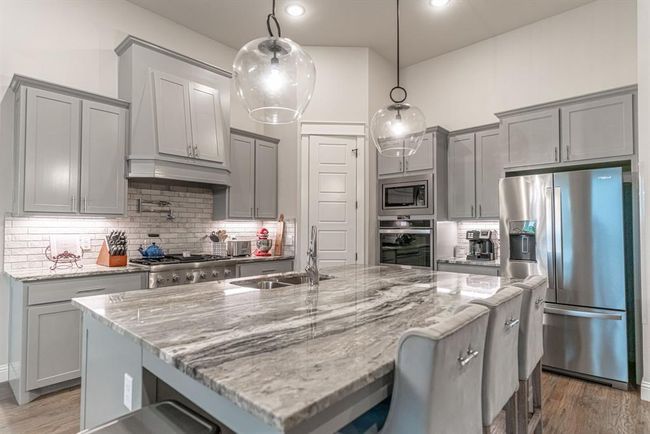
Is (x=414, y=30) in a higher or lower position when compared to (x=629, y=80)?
higher

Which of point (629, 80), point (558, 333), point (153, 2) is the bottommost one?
point (558, 333)

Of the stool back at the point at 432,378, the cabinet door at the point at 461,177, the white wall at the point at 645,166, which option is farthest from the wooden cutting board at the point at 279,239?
the stool back at the point at 432,378

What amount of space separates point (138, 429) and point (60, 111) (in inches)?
109

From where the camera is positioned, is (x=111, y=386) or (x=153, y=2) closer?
(x=111, y=386)

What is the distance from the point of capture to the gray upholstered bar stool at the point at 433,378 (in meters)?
0.97

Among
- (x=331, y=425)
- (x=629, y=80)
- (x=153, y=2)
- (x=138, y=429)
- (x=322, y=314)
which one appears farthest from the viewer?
(x=153, y=2)

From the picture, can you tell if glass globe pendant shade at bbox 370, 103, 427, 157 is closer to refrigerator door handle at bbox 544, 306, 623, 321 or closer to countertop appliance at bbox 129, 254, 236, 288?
refrigerator door handle at bbox 544, 306, 623, 321

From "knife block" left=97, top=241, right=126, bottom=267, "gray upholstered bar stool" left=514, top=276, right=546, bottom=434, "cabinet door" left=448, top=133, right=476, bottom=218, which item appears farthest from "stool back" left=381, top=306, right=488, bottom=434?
"cabinet door" left=448, top=133, right=476, bottom=218

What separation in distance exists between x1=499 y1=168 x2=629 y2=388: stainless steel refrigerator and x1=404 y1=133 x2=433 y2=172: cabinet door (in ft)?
3.54

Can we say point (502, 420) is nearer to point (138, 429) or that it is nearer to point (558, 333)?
point (558, 333)

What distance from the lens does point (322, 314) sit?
153 cm

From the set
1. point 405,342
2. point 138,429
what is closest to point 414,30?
point 405,342

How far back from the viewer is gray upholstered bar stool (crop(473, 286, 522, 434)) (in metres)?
1.41

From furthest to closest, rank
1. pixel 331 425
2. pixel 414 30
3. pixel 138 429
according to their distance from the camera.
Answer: pixel 414 30 → pixel 138 429 → pixel 331 425
